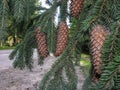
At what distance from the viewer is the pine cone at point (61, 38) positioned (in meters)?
1.95

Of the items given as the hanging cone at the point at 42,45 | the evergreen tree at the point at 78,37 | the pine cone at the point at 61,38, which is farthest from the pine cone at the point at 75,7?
the hanging cone at the point at 42,45

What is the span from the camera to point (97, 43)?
4.90 feet

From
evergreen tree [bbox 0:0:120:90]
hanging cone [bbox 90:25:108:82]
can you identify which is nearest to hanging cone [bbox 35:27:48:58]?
evergreen tree [bbox 0:0:120:90]

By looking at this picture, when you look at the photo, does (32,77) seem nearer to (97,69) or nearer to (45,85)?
(45,85)

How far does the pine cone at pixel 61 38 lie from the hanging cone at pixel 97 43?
17.4 inches

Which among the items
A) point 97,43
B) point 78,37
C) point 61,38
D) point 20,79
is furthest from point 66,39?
point 20,79

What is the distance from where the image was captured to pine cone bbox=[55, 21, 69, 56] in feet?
6.41

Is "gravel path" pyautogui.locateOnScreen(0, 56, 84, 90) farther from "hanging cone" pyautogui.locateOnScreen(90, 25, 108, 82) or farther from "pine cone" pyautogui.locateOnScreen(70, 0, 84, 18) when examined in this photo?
"hanging cone" pyautogui.locateOnScreen(90, 25, 108, 82)

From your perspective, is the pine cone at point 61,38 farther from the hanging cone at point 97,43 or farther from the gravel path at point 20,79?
the gravel path at point 20,79

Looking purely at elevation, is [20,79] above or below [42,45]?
below

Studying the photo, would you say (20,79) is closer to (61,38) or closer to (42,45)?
(42,45)

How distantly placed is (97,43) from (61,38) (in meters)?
0.51

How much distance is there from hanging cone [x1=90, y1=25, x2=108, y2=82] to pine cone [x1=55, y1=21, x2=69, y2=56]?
0.44 m

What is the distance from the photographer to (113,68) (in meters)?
1.28
